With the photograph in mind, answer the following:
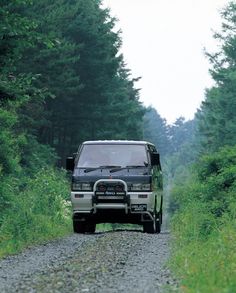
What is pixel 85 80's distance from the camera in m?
51.9

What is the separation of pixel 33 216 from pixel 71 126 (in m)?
33.8

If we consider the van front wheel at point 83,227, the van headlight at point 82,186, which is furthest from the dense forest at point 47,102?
the van headlight at point 82,186

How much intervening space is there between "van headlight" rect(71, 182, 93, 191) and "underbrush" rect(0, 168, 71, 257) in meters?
1.22

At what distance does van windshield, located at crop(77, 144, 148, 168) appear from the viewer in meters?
19.4

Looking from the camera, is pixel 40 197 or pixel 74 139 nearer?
pixel 40 197

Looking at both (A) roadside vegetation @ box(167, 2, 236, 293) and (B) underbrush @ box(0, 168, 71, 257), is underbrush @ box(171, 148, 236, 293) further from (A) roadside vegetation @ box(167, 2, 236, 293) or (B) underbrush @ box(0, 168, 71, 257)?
(B) underbrush @ box(0, 168, 71, 257)

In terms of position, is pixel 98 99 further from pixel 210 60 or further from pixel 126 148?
pixel 126 148

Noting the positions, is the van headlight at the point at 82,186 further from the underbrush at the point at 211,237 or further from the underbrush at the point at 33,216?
the underbrush at the point at 211,237

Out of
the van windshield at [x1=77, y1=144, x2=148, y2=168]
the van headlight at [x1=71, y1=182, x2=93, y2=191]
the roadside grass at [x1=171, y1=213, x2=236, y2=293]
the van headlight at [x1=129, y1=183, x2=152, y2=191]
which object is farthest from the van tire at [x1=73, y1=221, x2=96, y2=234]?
the roadside grass at [x1=171, y1=213, x2=236, y2=293]

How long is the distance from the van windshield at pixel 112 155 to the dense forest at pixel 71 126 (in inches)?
72.9

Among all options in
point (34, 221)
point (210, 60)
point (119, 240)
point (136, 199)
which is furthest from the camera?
point (210, 60)

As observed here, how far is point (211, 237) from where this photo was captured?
13711 millimetres

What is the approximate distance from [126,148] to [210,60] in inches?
1916

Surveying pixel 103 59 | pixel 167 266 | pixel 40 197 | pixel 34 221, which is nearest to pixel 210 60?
pixel 103 59
